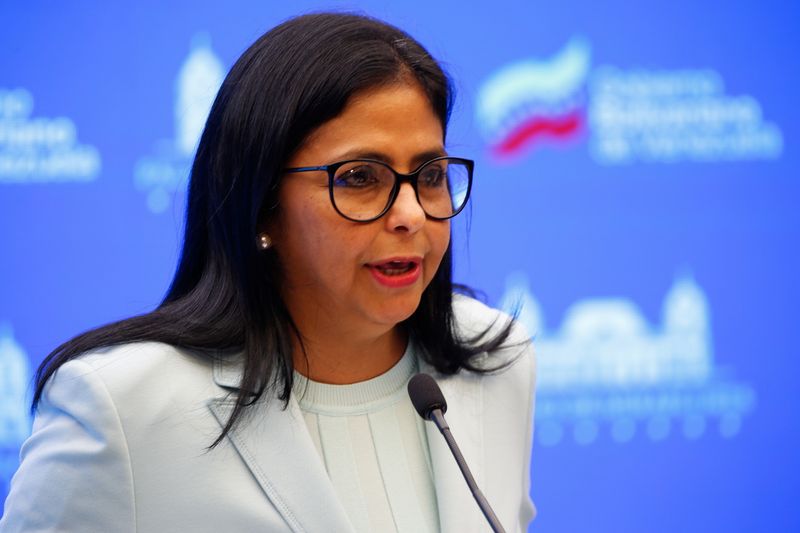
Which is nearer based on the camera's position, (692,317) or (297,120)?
(297,120)

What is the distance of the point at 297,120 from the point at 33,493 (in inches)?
24.8

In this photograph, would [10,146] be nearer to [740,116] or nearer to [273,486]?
[273,486]

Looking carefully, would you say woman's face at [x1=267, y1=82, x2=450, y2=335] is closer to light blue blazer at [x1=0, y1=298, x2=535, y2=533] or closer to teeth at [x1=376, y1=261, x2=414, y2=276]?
teeth at [x1=376, y1=261, x2=414, y2=276]

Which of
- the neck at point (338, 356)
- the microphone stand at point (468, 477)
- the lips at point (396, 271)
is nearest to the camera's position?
the microphone stand at point (468, 477)

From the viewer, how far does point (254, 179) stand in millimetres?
1418

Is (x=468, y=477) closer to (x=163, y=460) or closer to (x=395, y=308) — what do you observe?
(x=395, y=308)

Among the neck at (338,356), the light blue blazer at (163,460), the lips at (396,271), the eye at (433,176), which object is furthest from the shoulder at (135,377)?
the eye at (433,176)

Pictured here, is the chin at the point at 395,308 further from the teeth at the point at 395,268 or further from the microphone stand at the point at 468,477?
the microphone stand at the point at 468,477

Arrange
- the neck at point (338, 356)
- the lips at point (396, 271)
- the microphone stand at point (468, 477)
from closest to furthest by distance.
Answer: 1. the microphone stand at point (468, 477)
2. the lips at point (396, 271)
3. the neck at point (338, 356)

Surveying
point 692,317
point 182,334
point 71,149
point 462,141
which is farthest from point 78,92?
point 692,317

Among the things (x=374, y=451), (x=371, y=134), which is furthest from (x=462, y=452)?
(x=371, y=134)

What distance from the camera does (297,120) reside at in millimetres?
1399

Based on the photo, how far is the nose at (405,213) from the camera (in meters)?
1.40

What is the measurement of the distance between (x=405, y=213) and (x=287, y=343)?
11.3 inches
